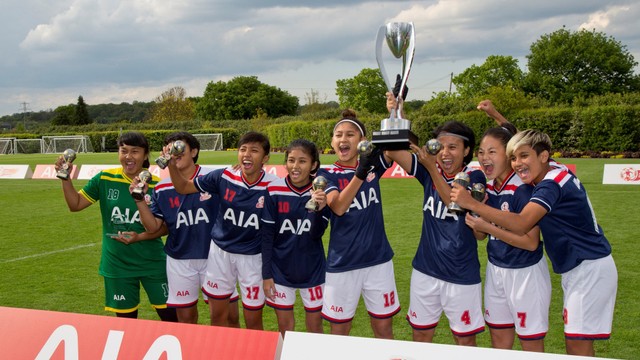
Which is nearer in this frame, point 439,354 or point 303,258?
point 439,354

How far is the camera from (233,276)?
16.4 ft

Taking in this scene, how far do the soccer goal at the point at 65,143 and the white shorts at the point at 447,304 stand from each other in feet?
168

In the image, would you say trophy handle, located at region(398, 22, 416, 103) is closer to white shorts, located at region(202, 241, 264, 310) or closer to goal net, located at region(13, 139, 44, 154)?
white shorts, located at region(202, 241, 264, 310)

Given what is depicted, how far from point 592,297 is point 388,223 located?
8.29 metres

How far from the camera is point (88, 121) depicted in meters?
88.9

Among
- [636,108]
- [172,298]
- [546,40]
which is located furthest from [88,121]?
[172,298]

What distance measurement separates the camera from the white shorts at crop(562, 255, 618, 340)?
12.7 ft

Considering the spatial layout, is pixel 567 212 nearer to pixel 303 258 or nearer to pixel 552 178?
pixel 552 178

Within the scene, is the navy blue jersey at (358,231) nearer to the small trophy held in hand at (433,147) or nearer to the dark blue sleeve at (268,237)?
the dark blue sleeve at (268,237)

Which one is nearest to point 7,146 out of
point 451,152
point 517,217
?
point 451,152

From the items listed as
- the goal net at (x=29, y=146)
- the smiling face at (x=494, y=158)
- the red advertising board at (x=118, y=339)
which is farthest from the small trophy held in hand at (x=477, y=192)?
the goal net at (x=29, y=146)

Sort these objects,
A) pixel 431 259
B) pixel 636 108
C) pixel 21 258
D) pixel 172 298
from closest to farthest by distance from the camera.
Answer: pixel 431 259 < pixel 172 298 < pixel 21 258 < pixel 636 108

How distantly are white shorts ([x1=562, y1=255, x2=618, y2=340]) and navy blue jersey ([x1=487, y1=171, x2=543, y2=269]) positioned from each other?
34 centimetres

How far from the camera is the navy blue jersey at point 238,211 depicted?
4.87 metres
